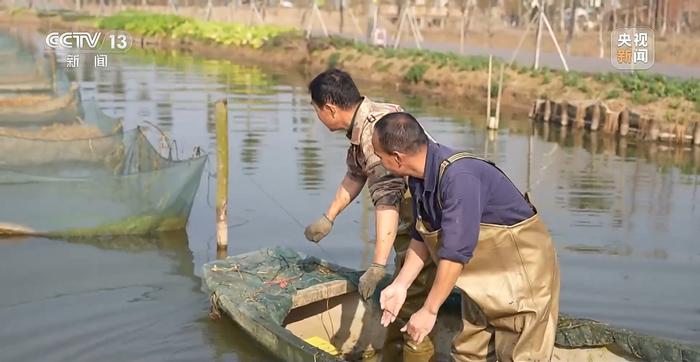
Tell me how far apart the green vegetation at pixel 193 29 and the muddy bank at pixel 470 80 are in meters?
0.55

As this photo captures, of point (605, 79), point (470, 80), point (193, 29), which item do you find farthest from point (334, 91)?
point (193, 29)

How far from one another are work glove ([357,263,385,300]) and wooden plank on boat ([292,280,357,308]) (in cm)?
59

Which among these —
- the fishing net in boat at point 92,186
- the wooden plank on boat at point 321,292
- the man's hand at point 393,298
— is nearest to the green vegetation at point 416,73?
the fishing net in boat at point 92,186

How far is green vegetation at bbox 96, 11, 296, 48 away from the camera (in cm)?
4247

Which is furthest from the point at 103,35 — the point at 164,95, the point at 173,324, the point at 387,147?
the point at 387,147

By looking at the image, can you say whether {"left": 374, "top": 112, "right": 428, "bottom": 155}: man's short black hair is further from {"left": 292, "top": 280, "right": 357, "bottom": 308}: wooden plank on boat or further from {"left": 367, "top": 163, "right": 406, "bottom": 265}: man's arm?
{"left": 292, "top": 280, "right": 357, "bottom": 308}: wooden plank on boat

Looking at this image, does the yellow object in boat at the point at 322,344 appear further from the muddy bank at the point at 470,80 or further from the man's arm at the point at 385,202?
the muddy bank at the point at 470,80

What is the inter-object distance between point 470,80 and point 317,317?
20892 millimetres

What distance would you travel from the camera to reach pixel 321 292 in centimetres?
638

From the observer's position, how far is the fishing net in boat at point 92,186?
9.46m

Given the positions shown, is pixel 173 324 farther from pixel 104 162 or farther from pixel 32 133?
pixel 32 133

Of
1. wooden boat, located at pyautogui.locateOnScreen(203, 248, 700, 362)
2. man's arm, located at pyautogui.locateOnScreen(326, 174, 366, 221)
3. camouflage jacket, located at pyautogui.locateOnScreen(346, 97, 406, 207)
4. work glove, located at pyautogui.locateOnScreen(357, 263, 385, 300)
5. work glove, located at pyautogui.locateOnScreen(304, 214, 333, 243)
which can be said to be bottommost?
wooden boat, located at pyautogui.locateOnScreen(203, 248, 700, 362)

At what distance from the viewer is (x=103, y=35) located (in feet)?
157

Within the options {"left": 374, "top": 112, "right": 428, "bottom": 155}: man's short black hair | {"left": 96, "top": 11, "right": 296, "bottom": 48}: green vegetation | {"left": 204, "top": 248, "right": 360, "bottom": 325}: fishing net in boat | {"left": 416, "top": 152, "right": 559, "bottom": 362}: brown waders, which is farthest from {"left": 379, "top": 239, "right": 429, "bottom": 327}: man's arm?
{"left": 96, "top": 11, "right": 296, "bottom": 48}: green vegetation
